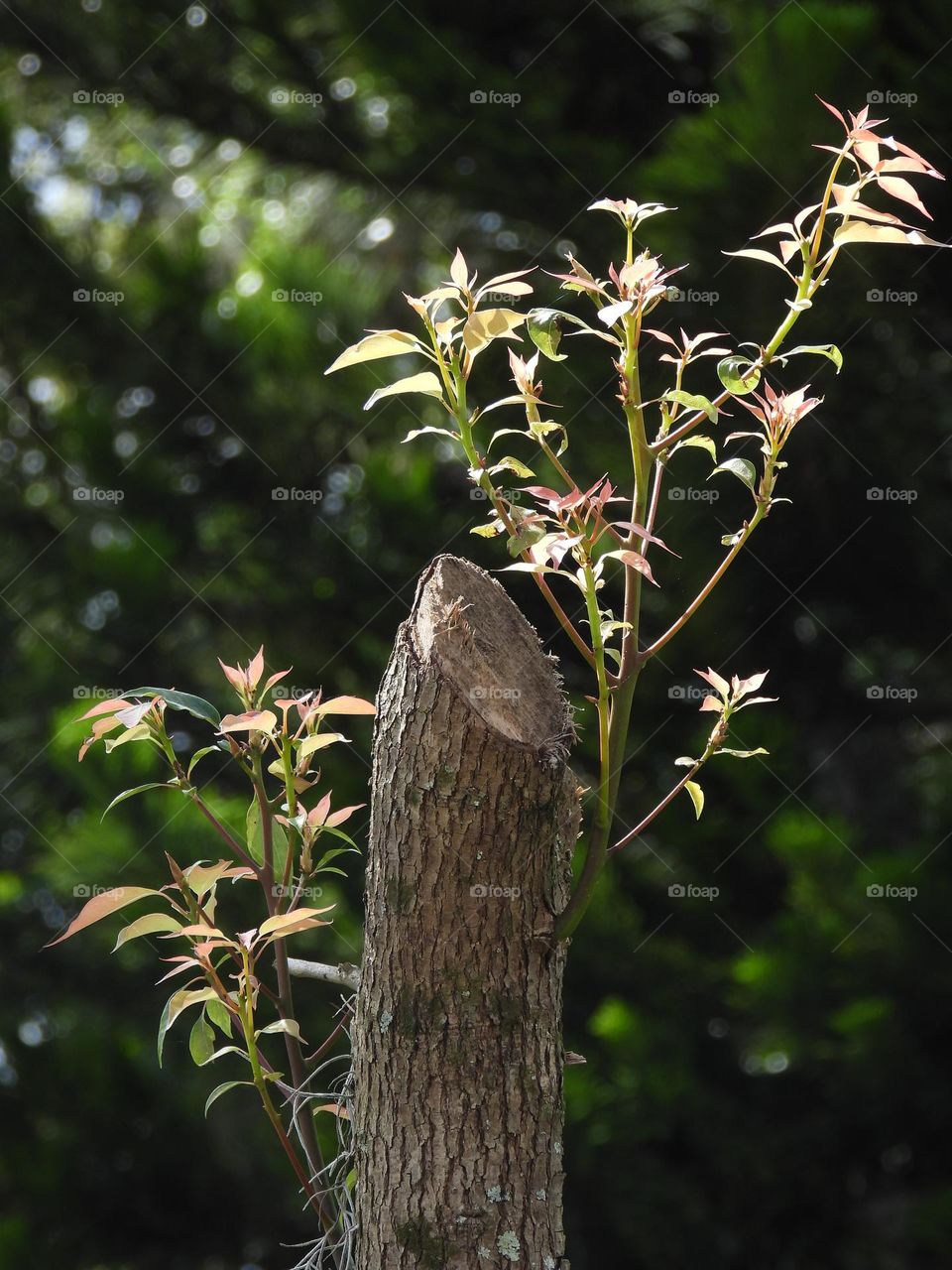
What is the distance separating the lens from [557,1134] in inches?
27.8

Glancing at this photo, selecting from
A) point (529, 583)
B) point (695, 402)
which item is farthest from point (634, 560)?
point (529, 583)

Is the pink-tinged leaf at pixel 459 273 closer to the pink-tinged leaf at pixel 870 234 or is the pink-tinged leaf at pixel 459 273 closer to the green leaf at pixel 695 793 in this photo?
the pink-tinged leaf at pixel 870 234

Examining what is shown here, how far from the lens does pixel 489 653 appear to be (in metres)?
0.74

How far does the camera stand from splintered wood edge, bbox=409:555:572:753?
2.32ft

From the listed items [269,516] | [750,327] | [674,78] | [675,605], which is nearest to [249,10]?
[674,78]

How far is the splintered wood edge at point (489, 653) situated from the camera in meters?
0.71

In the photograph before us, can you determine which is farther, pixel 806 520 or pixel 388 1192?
pixel 806 520

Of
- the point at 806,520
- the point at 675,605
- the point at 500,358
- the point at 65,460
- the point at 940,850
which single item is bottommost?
the point at 940,850

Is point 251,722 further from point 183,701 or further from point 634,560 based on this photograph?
point 634,560

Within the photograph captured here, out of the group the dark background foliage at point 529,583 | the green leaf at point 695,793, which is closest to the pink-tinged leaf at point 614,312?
the green leaf at point 695,793

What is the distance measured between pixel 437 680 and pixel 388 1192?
0.92ft

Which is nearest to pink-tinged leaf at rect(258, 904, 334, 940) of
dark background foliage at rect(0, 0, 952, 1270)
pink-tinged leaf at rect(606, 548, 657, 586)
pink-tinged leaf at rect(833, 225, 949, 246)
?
pink-tinged leaf at rect(606, 548, 657, 586)

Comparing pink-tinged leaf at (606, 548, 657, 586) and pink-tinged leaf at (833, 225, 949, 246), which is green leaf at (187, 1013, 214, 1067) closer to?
pink-tinged leaf at (606, 548, 657, 586)

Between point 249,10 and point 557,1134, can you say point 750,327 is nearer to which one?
point 249,10
